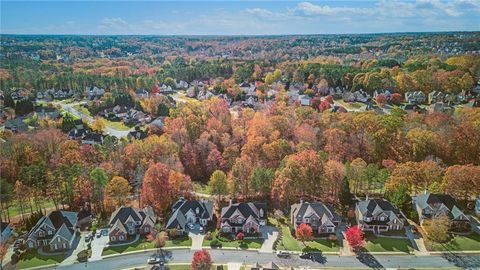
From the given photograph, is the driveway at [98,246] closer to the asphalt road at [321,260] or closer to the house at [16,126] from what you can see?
the asphalt road at [321,260]

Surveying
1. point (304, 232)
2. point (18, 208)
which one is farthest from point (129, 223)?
point (304, 232)

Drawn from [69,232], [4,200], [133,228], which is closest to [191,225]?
[133,228]

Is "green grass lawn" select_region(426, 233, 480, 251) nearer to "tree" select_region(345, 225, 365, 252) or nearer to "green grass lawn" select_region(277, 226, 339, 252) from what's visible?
"tree" select_region(345, 225, 365, 252)

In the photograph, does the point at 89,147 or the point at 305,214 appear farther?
the point at 89,147

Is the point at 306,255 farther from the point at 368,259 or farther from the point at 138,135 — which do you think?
the point at 138,135

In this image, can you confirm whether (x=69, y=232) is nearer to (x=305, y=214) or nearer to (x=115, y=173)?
(x=115, y=173)
